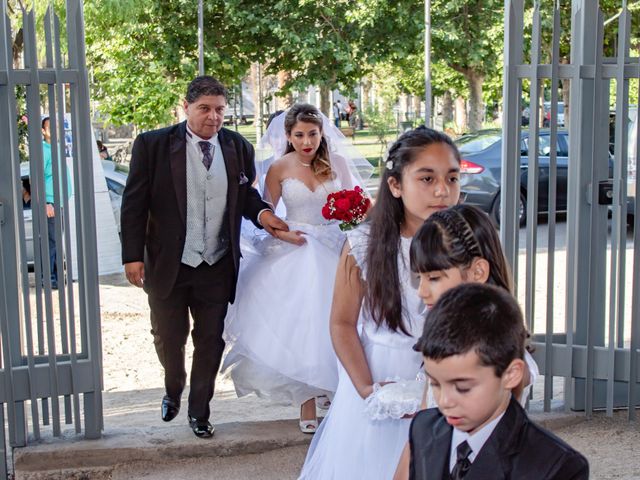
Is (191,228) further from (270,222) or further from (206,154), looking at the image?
(270,222)

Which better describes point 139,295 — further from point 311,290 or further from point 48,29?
point 48,29

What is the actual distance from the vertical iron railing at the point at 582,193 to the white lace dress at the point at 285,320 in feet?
3.79

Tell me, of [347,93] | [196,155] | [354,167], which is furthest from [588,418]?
[347,93]

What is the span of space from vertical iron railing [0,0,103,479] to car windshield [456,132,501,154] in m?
12.0

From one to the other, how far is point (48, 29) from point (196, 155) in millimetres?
1091

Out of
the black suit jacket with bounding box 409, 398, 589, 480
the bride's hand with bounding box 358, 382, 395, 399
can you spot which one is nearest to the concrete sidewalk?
the bride's hand with bounding box 358, 382, 395, 399

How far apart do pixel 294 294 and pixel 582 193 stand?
5.79 feet

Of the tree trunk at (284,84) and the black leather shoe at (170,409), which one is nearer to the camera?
the black leather shoe at (170,409)

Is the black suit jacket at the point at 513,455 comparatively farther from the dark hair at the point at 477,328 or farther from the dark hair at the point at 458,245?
the dark hair at the point at 458,245

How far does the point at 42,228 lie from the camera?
16.2 feet

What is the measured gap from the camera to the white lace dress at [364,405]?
3.33m

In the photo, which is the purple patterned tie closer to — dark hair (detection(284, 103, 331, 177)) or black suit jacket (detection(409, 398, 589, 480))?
dark hair (detection(284, 103, 331, 177))

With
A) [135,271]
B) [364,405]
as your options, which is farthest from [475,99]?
[364,405]

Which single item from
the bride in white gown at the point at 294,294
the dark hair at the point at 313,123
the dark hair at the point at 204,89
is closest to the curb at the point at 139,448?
the bride in white gown at the point at 294,294
